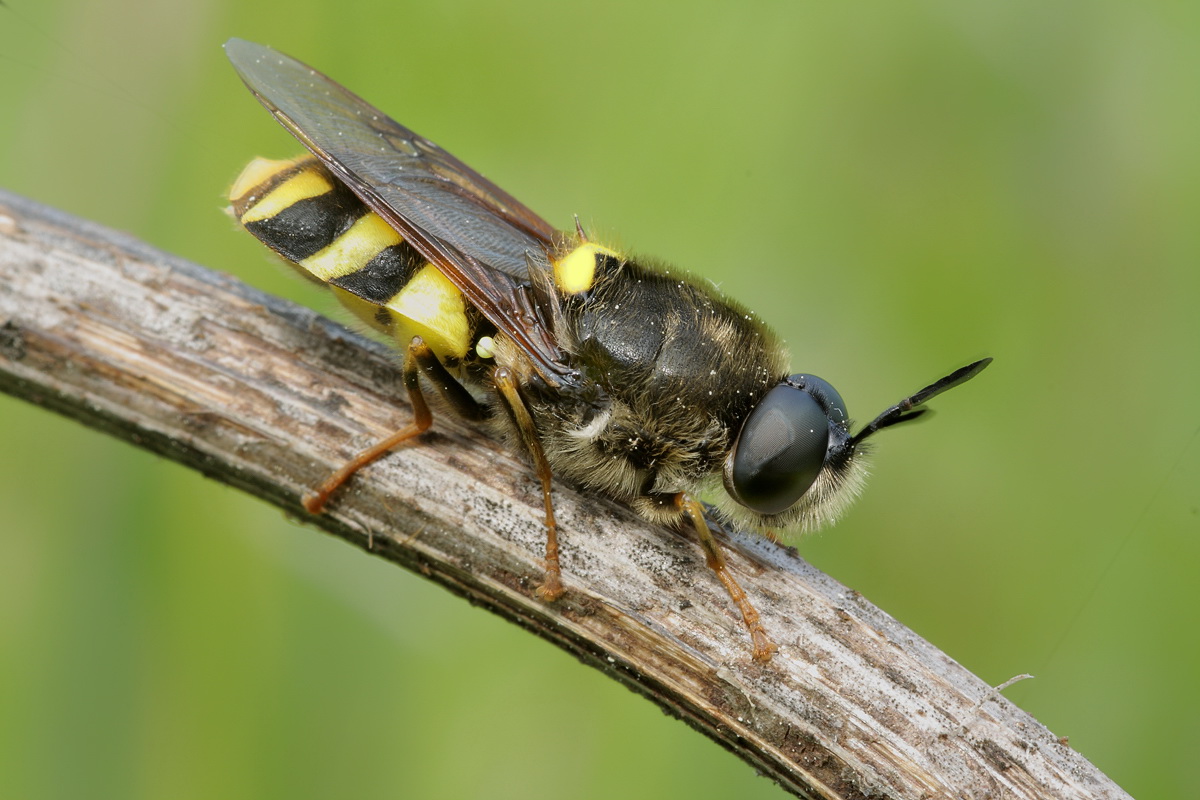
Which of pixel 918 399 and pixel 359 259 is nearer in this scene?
pixel 918 399

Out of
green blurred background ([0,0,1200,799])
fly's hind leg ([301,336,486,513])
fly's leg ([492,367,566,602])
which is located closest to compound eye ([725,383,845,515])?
fly's leg ([492,367,566,602])

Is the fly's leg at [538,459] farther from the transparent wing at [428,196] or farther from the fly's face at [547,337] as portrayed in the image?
the transparent wing at [428,196]

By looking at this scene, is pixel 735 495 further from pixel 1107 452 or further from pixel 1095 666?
pixel 1107 452

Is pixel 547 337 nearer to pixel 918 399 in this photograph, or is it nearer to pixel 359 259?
pixel 359 259

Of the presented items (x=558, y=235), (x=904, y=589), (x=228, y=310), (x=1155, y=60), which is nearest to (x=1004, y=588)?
(x=904, y=589)

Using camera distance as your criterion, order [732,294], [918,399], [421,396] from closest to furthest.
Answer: [918,399], [421,396], [732,294]

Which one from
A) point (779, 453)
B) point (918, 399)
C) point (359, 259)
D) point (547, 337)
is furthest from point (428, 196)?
point (918, 399)

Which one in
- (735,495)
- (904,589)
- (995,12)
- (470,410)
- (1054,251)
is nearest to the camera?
(735,495)

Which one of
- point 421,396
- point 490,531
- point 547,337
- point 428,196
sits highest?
point 428,196
